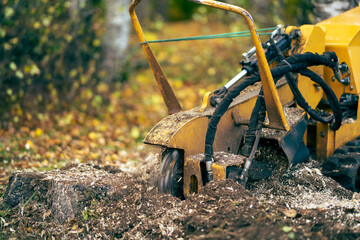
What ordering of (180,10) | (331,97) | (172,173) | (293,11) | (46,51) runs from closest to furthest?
(172,173) → (331,97) → (46,51) → (293,11) → (180,10)

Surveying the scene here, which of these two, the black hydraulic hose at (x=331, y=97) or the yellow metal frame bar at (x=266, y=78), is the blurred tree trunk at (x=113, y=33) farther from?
the yellow metal frame bar at (x=266, y=78)

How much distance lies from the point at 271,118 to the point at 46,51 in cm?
494

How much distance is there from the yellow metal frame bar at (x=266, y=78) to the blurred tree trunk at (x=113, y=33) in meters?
5.74

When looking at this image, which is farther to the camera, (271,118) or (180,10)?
(180,10)

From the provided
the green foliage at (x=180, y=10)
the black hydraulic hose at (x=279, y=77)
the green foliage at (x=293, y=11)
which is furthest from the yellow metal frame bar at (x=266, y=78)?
the green foliage at (x=180, y=10)

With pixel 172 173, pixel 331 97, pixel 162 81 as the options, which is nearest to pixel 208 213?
pixel 172 173

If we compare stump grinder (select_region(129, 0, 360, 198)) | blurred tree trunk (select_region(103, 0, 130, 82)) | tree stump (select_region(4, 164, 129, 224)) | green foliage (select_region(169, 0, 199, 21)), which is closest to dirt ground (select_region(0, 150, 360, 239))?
tree stump (select_region(4, 164, 129, 224))

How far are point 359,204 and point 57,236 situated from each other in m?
2.48

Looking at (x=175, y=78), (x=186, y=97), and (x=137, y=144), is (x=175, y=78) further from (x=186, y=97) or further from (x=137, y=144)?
(x=137, y=144)

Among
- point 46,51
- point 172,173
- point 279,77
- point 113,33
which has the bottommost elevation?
point 172,173

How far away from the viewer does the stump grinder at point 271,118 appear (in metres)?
4.03

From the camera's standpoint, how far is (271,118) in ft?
13.8

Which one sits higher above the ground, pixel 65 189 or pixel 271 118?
pixel 271 118

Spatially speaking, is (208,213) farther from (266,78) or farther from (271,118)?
(266,78)
